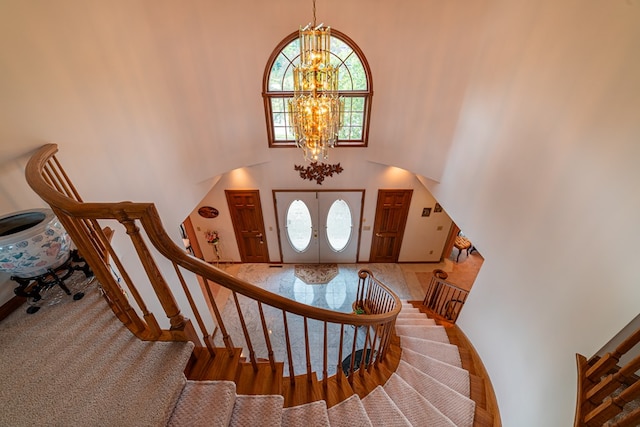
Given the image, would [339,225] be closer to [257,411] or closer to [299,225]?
[299,225]

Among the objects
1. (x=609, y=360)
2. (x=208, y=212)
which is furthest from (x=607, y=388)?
(x=208, y=212)

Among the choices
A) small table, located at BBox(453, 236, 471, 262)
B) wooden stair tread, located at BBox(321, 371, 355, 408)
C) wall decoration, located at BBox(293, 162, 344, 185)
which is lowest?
small table, located at BBox(453, 236, 471, 262)

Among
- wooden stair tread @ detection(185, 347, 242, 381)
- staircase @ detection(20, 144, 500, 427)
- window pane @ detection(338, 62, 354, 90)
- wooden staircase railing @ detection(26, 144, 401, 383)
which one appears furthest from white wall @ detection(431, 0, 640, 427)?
wooden stair tread @ detection(185, 347, 242, 381)

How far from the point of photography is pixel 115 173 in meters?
2.53

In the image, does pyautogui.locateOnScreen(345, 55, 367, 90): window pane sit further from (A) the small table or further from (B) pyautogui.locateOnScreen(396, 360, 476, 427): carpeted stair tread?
(A) the small table

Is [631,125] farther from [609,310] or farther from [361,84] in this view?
→ [361,84]

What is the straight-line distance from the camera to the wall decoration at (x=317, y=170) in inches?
201

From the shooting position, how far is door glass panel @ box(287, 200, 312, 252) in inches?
227

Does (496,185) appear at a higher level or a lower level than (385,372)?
higher

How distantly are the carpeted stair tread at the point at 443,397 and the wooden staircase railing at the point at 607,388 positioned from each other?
104 cm

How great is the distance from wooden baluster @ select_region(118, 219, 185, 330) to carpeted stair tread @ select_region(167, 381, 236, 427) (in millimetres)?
324

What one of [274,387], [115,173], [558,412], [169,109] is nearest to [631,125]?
[558,412]

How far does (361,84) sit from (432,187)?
2217 mm

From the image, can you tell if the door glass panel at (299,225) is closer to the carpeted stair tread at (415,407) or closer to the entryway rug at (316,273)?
the entryway rug at (316,273)
